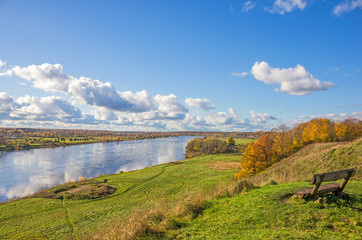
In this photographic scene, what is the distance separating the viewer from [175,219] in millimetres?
8391

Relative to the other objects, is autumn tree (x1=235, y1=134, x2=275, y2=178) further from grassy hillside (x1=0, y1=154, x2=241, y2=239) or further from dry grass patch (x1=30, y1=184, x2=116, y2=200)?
dry grass patch (x1=30, y1=184, x2=116, y2=200)

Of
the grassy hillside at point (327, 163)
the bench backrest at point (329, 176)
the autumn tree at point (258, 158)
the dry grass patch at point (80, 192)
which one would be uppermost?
the bench backrest at point (329, 176)

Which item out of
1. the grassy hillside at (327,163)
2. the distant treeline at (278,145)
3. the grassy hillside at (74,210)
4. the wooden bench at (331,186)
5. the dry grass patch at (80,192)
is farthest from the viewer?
the distant treeline at (278,145)

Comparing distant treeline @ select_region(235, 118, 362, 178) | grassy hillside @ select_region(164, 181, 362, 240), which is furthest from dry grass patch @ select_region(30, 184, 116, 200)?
grassy hillside @ select_region(164, 181, 362, 240)

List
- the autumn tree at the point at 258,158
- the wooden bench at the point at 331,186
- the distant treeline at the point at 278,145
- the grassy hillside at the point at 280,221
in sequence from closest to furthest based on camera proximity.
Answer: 1. the grassy hillside at the point at 280,221
2. the wooden bench at the point at 331,186
3. the autumn tree at the point at 258,158
4. the distant treeline at the point at 278,145

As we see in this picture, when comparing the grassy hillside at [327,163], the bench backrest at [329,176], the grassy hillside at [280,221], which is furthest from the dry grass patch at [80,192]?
the bench backrest at [329,176]

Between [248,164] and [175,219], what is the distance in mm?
33889

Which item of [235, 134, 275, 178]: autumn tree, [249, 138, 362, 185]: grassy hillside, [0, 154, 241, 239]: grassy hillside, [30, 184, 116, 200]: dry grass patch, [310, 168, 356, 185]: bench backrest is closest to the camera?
[310, 168, 356, 185]: bench backrest

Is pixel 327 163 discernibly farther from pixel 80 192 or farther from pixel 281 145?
pixel 80 192

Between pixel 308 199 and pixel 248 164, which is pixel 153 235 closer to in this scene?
pixel 308 199

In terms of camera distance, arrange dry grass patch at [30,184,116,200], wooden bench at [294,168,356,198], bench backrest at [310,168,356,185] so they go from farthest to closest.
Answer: dry grass patch at [30,184,116,200]
wooden bench at [294,168,356,198]
bench backrest at [310,168,356,185]

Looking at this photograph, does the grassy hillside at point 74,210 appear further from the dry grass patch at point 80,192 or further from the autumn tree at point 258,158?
the autumn tree at point 258,158

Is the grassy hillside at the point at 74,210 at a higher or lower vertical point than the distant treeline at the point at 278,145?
lower

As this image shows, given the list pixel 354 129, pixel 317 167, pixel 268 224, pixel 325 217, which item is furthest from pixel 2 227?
pixel 354 129
